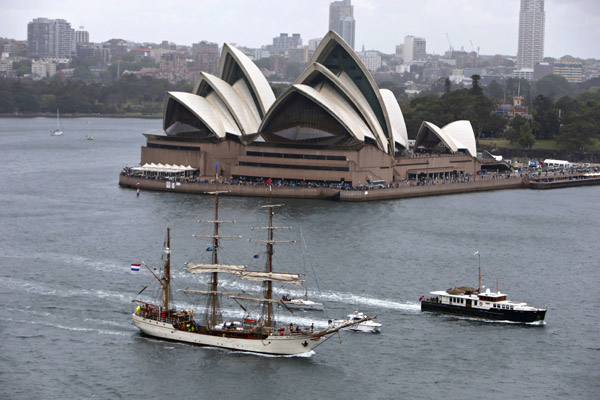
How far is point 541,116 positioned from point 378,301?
62816 millimetres

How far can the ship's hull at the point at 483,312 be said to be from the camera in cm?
3253

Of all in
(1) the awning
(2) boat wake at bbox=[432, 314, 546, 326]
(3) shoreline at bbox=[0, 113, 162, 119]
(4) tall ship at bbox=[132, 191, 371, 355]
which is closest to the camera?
(4) tall ship at bbox=[132, 191, 371, 355]

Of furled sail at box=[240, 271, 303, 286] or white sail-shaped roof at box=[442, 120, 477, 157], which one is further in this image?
white sail-shaped roof at box=[442, 120, 477, 157]

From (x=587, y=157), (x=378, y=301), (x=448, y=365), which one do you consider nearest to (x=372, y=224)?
(x=378, y=301)

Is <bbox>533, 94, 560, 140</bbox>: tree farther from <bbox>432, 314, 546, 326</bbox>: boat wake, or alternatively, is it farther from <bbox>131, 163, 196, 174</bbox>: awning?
<bbox>432, 314, 546, 326</bbox>: boat wake

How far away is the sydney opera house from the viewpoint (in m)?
60.7

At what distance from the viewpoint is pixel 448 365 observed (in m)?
28.1

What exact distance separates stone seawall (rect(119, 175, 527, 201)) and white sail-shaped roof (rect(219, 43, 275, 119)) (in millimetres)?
8685

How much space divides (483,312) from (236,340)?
852 cm

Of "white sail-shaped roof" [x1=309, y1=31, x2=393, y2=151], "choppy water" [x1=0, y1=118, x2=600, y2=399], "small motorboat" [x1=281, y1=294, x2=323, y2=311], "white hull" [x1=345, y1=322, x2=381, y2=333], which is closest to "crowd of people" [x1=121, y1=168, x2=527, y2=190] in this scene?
"choppy water" [x1=0, y1=118, x2=600, y2=399]

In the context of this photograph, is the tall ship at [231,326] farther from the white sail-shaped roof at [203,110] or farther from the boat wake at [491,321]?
the white sail-shaped roof at [203,110]

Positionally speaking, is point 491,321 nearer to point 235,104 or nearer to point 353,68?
point 353,68

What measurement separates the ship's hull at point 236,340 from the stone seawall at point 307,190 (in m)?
26.1

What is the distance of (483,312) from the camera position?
1315 inches
